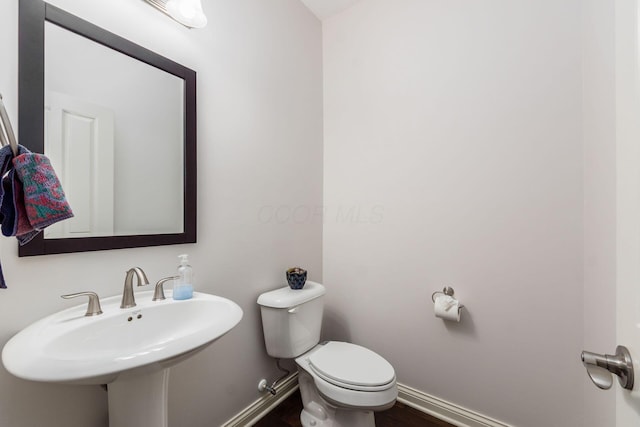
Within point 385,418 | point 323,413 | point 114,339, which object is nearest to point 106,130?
point 114,339

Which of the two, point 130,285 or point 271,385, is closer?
point 130,285

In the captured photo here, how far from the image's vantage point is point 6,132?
0.58 meters

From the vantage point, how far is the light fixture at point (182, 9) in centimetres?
107

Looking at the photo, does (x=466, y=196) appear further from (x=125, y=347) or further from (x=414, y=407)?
(x=125, y=347)

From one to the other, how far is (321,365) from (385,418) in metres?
0.56

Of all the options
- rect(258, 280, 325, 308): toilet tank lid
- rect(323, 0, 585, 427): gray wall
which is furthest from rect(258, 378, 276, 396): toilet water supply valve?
rect(323, 0, 585, 427): gray wall

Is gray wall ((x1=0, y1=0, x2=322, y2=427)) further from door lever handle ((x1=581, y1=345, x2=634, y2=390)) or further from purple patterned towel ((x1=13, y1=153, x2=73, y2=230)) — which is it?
door lever handle ((x1=581, y1=345, x2=634, y2=390))

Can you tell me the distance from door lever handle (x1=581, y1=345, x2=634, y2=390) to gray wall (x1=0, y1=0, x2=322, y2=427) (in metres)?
1.25

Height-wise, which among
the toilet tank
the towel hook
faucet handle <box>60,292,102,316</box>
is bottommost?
the toilet tank

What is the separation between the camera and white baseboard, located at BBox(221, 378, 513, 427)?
138cm

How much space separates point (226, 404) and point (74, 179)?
118cm

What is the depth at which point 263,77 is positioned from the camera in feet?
4.96

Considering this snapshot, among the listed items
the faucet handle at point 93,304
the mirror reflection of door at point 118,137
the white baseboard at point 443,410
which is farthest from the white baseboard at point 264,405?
the mirror reflection of door at point 118,137

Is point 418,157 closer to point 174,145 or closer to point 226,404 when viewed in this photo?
point 174,145
